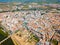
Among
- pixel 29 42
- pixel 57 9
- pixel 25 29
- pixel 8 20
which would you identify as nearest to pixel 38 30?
pixel 25 29

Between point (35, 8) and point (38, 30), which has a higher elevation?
point (38, 30)

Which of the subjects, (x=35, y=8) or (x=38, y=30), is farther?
(x=35, y=8)

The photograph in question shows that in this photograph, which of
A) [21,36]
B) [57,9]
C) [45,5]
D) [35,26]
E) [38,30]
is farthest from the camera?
[45,5]

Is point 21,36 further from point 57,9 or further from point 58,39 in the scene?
point 57,9

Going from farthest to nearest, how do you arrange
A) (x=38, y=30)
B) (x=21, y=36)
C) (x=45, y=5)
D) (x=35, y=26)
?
(x=45, y=5), (x=35, y=26), (x=38, y=30), (x=21, y=36)

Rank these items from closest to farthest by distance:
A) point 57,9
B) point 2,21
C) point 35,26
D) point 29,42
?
point 29,42 → point 35,26 → point 2,21 → point 57,9

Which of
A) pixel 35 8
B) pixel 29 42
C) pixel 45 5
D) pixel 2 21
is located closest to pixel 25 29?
pixel 29 42

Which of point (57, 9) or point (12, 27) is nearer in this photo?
point (12, 27)

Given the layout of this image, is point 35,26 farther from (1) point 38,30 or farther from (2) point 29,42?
(2) point 29,42

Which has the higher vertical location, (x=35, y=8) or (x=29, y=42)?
(x=29, y=42)
